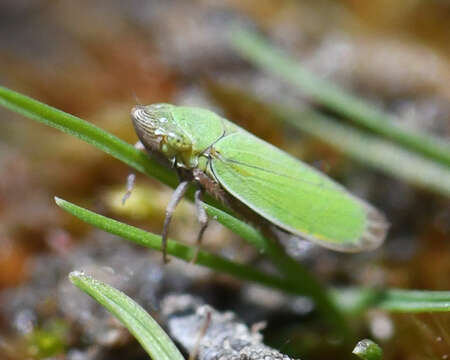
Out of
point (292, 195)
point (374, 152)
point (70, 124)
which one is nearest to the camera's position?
point (70, 124)

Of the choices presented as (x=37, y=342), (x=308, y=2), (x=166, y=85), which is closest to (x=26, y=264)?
(x=37, y=342)

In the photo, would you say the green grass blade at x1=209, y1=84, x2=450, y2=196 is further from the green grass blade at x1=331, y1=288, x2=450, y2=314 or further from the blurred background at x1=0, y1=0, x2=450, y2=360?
the green grass blade at x1=331, y1=288, x2=450, y2=314

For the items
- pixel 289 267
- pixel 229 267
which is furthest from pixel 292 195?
pixel 229 267

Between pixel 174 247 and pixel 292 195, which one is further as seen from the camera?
pixel 292 195

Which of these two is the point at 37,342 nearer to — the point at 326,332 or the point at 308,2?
the point at 326,332

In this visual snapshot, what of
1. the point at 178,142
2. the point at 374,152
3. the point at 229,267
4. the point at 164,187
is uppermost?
the point at 178,142

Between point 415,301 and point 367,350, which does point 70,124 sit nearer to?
point 367,350

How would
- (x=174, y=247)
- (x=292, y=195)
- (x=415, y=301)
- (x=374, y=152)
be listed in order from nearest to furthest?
1. (x=174, y=247)
2. (x=415, y=301)
3. (x=292, y=195)
4. (x=374, y=152)
